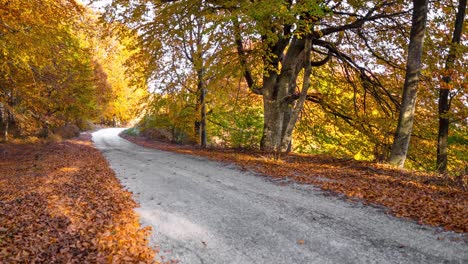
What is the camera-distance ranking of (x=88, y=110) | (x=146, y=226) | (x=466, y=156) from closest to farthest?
(x=146, y=226)
(x=466, y=156)
(x=88, y=110)

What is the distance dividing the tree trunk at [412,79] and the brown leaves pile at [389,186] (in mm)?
958

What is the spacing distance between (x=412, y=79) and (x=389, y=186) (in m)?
4.16

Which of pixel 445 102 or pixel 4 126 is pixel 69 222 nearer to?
pixel 445 102

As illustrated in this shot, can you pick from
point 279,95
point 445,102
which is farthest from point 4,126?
point 445,102

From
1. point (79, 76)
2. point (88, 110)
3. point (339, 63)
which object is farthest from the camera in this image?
point (88, 110)

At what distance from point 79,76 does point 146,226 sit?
18.9 m

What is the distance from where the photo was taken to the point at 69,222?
4.81m

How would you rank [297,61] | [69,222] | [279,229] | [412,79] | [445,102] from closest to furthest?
[279,229] → [69,222] → [412,79] → [445,102] → [297,61]

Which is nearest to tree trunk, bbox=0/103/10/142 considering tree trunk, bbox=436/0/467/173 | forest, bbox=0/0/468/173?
forest, bbox=0/0/468/173

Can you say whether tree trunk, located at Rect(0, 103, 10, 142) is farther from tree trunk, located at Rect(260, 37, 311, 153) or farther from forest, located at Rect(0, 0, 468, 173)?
tree trunk, located at Rect(260, 37, 311, 153)

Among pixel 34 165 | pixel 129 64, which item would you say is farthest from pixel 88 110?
pixel 34 165

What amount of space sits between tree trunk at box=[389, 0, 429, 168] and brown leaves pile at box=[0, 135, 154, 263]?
8.01 meters

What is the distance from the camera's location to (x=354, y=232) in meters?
4.29

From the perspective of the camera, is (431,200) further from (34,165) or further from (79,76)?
(79,76)
